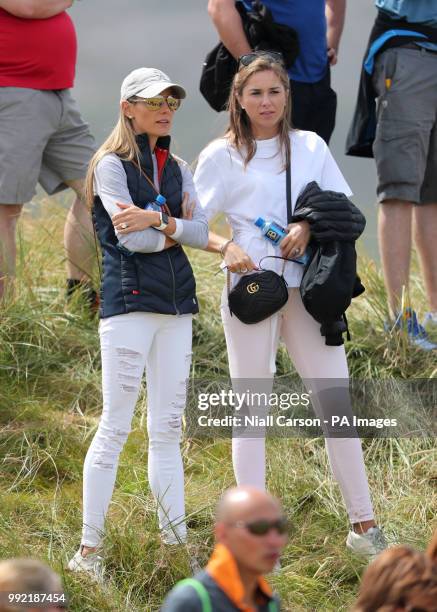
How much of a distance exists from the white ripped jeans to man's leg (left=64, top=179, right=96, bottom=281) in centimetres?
215

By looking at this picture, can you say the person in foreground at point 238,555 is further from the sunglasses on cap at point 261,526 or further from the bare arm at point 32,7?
the bare arm at point 32,7

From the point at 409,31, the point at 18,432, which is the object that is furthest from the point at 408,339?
the point at 18,432

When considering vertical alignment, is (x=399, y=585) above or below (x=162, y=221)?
below

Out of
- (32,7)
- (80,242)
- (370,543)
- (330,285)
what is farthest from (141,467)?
(32,7)

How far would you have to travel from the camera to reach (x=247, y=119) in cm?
479

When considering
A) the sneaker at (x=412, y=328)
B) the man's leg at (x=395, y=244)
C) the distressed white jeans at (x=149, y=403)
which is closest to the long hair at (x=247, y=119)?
the distressed white jeans at (x=149, y=403)

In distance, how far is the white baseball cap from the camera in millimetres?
4363

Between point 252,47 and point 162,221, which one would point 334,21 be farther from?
point 162,221

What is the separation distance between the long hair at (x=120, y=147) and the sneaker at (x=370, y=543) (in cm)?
174

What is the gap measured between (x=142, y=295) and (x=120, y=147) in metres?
0.60

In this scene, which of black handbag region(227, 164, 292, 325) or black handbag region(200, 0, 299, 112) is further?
black handbag region(200, 0, 299, 112)

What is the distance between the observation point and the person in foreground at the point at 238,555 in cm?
242

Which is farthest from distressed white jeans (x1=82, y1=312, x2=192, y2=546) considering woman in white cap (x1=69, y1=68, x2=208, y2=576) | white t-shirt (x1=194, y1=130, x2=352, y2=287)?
white t-shirt (x1=194, y1=130, x2=352, y2=287)

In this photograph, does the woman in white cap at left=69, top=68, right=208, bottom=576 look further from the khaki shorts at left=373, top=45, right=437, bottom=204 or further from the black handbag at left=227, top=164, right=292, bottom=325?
the khaki shorts at left=373, top=45, right=437, bottom=204
